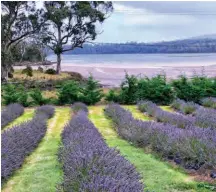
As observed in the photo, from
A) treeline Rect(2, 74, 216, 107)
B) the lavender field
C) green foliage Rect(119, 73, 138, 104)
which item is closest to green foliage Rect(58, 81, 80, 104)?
treeline Rect(2, 74, 216, 107)

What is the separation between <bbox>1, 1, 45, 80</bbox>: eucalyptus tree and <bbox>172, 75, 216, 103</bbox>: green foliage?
1233 centimetres

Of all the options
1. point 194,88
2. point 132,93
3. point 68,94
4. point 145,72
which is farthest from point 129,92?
point 145,72

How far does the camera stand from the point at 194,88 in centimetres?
1797

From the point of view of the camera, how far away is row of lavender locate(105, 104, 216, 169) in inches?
235

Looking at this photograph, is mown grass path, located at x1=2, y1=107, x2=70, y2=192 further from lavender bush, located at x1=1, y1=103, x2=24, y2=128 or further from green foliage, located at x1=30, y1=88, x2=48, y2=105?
green foliage, located at x1=30, y1=88, x2=48, y2=105

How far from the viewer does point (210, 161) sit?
572 cm

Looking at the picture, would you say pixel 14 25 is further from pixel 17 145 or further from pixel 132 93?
pixel 17 145

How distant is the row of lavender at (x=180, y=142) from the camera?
19.6 feet

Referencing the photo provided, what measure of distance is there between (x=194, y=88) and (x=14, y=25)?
1598 cm

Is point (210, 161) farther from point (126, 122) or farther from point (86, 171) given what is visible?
point (126, 122)

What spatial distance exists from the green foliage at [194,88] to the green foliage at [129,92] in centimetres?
174

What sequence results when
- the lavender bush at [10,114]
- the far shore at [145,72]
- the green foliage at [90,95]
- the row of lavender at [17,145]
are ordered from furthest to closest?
the far shore at [145,72], the green foliage at [90,95], the lavender bush at [10,114], the row of lavender at [17,145]

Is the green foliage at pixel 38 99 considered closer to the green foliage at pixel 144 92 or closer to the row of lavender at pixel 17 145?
the green foliage at pixel 144 92

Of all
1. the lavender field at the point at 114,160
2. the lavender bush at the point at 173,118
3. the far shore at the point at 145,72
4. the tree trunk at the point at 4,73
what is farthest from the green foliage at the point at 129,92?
the tree trunk at the point at 4,73
